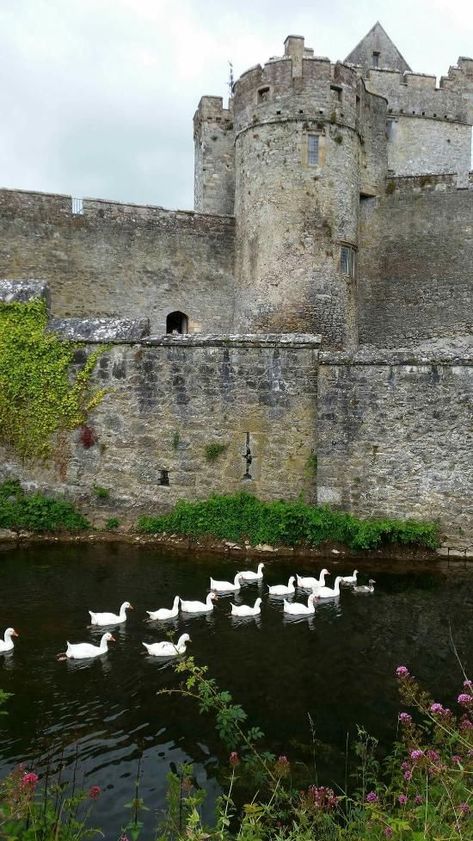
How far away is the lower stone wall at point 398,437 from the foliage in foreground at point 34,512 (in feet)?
17.0

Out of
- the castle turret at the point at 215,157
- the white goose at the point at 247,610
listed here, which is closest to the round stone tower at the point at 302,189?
the castle turret at the point at 215,157

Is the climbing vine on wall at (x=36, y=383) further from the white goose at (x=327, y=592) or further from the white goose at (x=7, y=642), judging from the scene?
the white goose at (x=327, y=592)

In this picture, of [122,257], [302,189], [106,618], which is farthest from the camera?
[122,257]

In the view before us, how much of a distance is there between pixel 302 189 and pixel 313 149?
4.39ft

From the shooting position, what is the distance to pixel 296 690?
7176mm

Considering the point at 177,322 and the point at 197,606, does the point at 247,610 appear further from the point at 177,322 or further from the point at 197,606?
the point at 177,322

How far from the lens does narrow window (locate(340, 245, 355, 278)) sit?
20.7 m

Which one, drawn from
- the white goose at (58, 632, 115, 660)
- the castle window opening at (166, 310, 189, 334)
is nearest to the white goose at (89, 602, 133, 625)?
the white goose at (58, 632, 115, 660)

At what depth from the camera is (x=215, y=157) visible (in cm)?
2469

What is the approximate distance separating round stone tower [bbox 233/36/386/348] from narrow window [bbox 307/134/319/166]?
31 millimetres

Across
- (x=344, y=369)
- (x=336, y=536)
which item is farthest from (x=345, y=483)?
(x=344, y=369)

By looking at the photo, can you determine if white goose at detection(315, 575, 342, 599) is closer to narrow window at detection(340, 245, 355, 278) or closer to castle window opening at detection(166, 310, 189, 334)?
narrow window at detection(340, 245, 355, 278)

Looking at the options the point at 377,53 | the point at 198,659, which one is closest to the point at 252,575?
the point at 198,659

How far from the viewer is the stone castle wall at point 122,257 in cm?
2052
